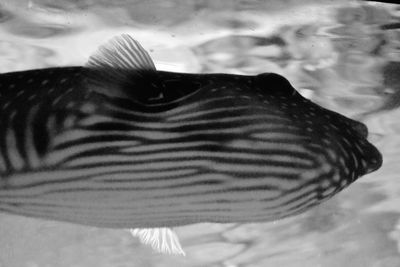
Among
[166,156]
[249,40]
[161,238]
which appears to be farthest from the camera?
[249,40]

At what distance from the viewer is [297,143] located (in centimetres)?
95

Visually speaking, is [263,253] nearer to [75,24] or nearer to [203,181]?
[75,24]

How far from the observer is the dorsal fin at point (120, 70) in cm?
98

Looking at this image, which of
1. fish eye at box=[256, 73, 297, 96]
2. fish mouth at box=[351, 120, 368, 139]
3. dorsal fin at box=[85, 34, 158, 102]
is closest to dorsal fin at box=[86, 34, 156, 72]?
dorsal fin at box=[85, 34, 158, 102]

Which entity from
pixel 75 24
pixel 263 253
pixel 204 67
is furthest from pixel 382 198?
pixel 75 24

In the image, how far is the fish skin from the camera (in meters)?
0.95

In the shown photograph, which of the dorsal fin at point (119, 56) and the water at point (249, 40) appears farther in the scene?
the water at point (249, 40)

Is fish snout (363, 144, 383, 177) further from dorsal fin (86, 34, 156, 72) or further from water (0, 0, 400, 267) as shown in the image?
water (0, 0, 400, 267)

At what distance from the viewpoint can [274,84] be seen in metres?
1.06

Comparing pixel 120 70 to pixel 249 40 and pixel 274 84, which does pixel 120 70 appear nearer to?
pixel 274 84

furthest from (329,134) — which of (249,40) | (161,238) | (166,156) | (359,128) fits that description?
(249,40)

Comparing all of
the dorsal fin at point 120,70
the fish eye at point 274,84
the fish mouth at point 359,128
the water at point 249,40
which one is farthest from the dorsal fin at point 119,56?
the water at point 249,40

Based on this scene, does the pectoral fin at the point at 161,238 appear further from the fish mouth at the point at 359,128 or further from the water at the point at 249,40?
the water at the point at 249,40

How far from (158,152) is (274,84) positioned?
0.26 m
